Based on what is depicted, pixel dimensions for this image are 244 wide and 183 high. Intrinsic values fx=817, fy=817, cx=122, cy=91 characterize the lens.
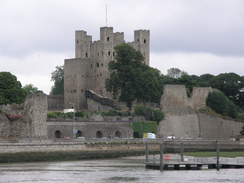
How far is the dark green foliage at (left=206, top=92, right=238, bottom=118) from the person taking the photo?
3925 inches

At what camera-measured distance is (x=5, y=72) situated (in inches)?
3314

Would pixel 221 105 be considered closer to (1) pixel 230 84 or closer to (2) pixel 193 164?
(1) pixel 230 84

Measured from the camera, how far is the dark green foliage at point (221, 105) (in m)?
99.7

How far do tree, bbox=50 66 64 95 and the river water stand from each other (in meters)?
57.2

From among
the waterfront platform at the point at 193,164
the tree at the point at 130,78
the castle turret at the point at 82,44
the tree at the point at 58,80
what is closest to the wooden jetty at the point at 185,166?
the waterfront platform at the point at 193,164

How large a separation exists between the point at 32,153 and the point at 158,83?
30.7m

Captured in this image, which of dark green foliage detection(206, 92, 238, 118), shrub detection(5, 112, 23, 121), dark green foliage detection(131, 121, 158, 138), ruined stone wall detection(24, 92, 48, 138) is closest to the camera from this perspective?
shrub detection(5, 112, 23, 121)

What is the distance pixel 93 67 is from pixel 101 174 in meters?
48.4

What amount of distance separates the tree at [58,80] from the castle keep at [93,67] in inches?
693

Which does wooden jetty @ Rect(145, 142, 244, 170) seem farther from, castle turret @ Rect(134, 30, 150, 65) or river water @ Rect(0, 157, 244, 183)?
castle turret @ Rect(134, 30, 150, 65)

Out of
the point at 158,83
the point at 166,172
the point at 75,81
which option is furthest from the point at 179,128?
the point at 166,172

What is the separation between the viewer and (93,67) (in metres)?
105

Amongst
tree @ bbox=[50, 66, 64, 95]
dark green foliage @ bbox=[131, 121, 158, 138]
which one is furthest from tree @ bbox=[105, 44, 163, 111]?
tree @ bbox=[50, 66, 64, 95]

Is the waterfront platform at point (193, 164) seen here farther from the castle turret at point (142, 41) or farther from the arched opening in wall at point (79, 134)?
the castle turret at point (142, 41)
